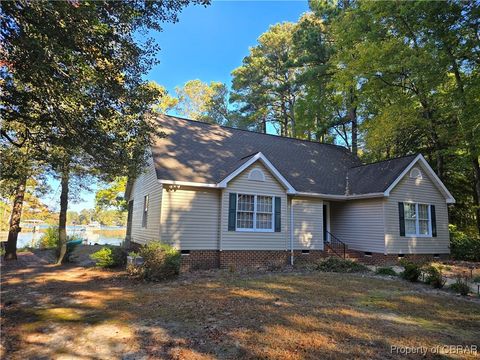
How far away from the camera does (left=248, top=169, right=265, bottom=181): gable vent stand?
1411 cm

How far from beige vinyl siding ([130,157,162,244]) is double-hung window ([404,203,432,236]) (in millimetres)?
11872

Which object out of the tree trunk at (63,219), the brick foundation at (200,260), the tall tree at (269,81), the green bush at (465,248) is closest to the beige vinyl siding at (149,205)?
the brick foundation at (200,260)

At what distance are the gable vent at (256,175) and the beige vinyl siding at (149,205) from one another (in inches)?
149

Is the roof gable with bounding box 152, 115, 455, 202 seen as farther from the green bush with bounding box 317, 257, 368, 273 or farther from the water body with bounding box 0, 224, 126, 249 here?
the water body with bounding box 0, 224, 126, 249

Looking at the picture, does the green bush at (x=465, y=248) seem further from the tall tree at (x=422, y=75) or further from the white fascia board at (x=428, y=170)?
the tall tree at (x=422, y=75)

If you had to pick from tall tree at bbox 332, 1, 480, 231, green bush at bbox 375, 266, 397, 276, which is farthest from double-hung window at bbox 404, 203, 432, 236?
green bush at bbox 375, 266, 397, 276

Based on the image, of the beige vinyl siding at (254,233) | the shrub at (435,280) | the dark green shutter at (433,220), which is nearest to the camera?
the shrub at (435,280)

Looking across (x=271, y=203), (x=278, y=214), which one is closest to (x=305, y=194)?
(x=278, y=214)

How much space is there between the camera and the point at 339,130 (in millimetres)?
31594

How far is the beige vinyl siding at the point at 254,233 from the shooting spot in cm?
1348

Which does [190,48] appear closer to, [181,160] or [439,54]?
[181,160]

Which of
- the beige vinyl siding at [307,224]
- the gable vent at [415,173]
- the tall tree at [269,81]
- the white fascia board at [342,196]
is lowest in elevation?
the beige vinyl siding at [307,224]

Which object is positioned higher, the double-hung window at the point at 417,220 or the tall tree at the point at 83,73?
the tall tree at the point at 83,73

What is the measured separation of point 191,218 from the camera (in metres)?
13.0
